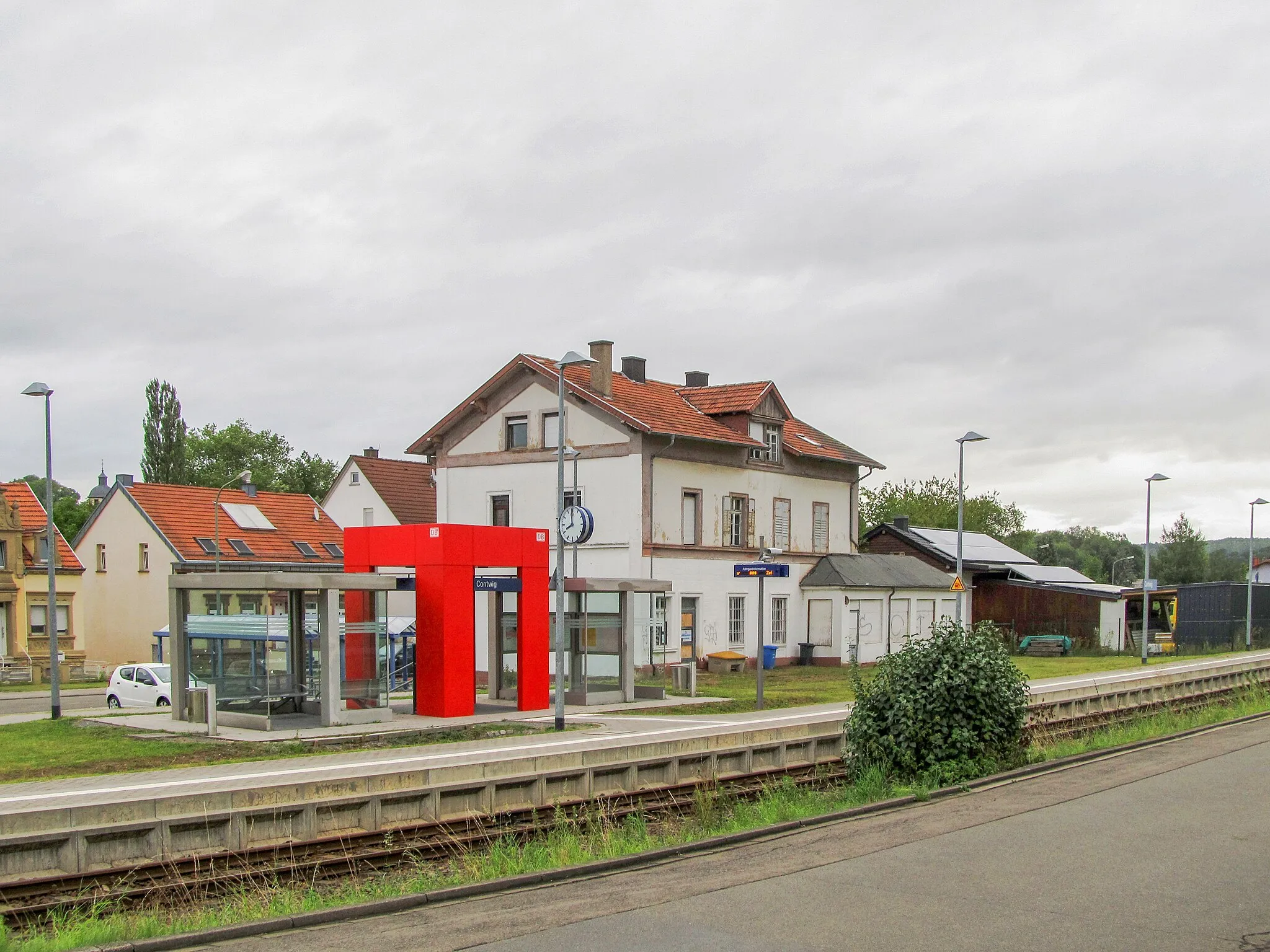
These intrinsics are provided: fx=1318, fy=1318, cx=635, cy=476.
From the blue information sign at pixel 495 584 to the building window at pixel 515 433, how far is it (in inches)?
592

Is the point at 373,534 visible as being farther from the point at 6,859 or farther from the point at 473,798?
the point at 6,859

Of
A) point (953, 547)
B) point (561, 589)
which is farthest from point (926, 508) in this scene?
point (561, 589)

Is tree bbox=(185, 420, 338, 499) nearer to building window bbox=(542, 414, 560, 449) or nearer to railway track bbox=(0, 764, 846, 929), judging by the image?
building window bbox=(542, 414, 560, 449)

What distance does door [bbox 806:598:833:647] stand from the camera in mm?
45125

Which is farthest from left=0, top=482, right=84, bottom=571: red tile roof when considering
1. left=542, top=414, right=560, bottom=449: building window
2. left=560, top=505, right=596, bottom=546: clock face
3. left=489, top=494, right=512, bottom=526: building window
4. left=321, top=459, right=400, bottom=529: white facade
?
left=560, top=505, right=596, bottom=546: clock face

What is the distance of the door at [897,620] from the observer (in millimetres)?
47031

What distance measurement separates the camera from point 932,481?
3639 inches

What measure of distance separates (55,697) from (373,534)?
7738 millimetres

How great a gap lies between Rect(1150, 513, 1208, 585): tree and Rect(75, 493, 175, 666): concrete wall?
265 feet

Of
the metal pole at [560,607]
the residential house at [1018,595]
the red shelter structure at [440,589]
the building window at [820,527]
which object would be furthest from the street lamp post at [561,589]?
the residential house at [1018,595]

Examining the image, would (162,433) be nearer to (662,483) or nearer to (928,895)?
(662,483)

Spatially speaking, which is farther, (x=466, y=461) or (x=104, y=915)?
(x=466, y=461)

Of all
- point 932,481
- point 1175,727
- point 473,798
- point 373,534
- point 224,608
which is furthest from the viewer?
point 932,481

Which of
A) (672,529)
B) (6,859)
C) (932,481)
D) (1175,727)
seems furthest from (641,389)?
(932,481)
